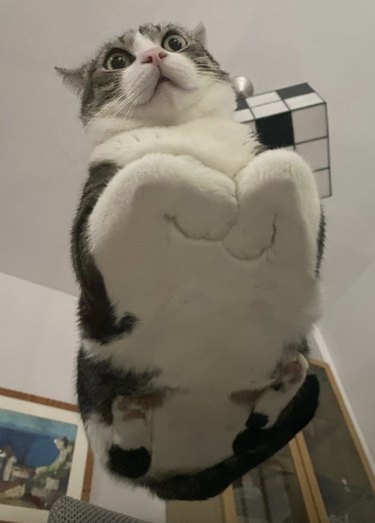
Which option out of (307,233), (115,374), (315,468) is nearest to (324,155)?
(307,233)

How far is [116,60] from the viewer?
1009 mm

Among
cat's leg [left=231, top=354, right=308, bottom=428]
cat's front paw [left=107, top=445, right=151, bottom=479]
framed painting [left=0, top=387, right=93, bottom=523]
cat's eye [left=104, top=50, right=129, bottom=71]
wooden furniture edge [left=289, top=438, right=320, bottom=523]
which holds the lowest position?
wooden furniture edge [left=289, top=438, right=320, bottom=523]

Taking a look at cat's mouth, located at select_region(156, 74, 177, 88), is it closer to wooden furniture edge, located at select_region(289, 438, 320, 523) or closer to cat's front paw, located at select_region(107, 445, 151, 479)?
cat's front paw, located at select_region(107, 445, 151, 479)

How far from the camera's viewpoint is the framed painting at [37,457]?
1.44 meters

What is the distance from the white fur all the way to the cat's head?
44 mm

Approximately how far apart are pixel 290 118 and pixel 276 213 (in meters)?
0.63

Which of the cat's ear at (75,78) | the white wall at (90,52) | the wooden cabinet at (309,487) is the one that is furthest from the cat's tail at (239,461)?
the white wall at (90,52)

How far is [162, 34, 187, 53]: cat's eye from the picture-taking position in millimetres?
1026

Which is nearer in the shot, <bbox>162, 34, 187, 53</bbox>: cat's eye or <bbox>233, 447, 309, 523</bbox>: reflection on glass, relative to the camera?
<bbox>162, 34, 187, 53</bbox>: cat's eye

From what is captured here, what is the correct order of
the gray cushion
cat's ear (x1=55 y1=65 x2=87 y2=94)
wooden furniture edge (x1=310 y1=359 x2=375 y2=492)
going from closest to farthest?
the gray cushion → cat's ear (x1=55 y1=65 x2=87 y2=94) → wooden furniture edge (x1=310 y1=359 x2=375 y2=492)

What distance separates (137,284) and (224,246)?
0.41 feet

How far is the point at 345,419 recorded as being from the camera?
1.94 m

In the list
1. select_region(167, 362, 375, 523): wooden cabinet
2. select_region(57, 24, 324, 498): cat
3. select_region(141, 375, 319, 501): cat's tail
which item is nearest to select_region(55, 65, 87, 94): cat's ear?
select_region(57, 24, 324, 498): cat

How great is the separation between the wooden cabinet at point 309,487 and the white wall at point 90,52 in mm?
218
